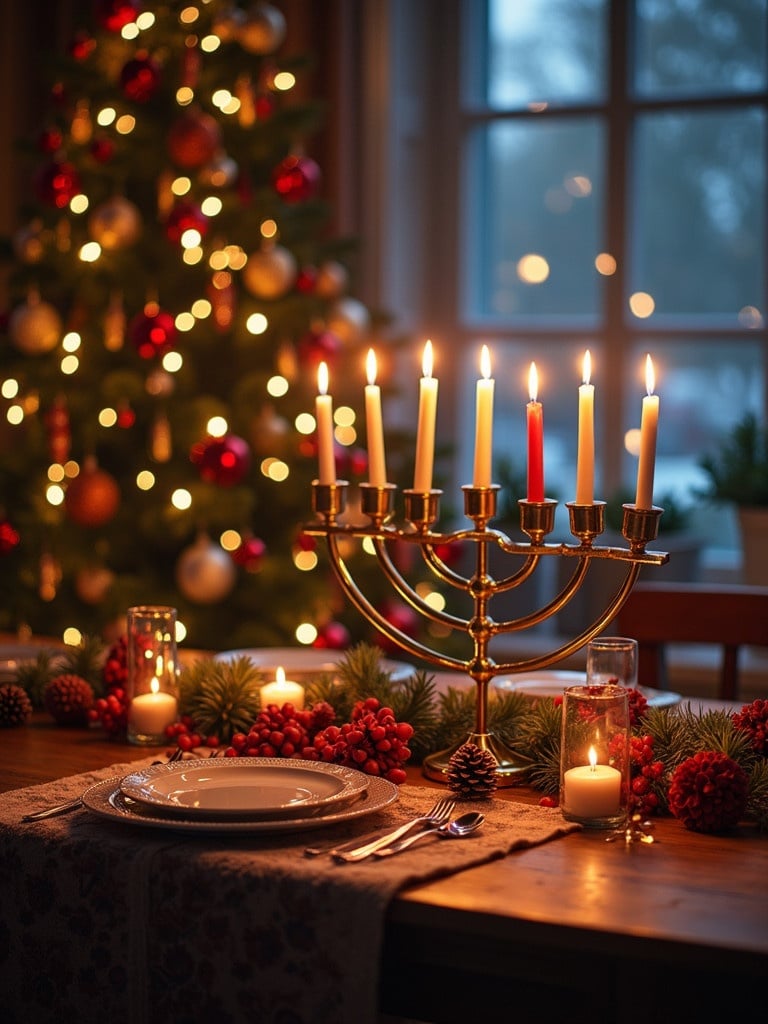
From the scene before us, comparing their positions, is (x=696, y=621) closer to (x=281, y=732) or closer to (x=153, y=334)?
(x=281, y=732)

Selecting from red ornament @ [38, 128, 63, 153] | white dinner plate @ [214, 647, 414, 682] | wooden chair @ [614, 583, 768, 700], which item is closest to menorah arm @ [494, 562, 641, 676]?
white dinner plate @ [214, 647, 414, 682]

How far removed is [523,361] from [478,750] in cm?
296

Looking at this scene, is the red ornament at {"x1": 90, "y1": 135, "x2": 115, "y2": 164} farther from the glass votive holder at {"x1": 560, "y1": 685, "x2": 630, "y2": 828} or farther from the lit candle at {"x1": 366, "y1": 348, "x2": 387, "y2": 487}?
the glass votive holder at {"x1": 560, "y1": 685, "x2": 630, "y2": 828}

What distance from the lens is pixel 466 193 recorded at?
4.17 meters

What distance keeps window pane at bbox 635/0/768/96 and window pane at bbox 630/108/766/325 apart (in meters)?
0.08

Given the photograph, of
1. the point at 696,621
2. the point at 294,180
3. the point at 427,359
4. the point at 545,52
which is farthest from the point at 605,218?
the point at 427,359

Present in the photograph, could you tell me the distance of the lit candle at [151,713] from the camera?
157 centimetres

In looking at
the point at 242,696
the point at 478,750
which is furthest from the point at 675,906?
the point at 242,696

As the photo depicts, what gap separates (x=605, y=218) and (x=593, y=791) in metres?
3.01

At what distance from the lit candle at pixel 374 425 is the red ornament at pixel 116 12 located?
221cm

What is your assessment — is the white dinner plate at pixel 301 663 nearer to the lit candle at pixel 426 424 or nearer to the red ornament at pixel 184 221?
the lit candle at pixel 426 424

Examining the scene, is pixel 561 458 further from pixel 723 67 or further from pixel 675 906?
pixel 675 906

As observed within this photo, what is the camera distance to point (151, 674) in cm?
159

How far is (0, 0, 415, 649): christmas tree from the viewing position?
3.31 metres
